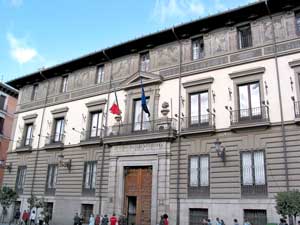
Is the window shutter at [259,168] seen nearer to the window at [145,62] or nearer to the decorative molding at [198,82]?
the decorative molding at [198,82]

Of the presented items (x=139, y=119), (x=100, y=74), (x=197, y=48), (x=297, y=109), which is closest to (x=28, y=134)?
→ (x=100, y=74)

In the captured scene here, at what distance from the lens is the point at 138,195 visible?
792 inches

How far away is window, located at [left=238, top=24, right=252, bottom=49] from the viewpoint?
1898cm

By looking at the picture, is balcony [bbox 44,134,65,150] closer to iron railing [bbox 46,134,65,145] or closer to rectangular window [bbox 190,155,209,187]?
iron railing [bbox 46,134,65,145]

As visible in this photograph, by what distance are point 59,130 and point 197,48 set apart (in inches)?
512

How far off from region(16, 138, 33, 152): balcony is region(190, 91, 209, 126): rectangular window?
15008 millimetres

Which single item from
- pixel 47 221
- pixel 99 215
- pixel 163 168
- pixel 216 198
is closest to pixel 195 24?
pixel 163 168

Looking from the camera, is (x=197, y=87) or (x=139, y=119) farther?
(x=139, y=119)

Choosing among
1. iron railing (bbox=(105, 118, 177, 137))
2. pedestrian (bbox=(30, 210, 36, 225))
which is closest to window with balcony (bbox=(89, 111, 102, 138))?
iron railing (bbox=(105, 118, 177, 137))

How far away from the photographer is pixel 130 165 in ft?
68.6

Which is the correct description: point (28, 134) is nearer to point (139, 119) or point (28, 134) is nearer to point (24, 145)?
point (24, 145)

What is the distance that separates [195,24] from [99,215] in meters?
13.7

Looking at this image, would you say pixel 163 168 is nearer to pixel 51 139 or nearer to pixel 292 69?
pixel 292 69

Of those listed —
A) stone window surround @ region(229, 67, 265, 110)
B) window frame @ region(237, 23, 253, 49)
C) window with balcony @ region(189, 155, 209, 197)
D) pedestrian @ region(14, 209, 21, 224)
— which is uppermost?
window frame @ region(237, 23, 253, 49)
